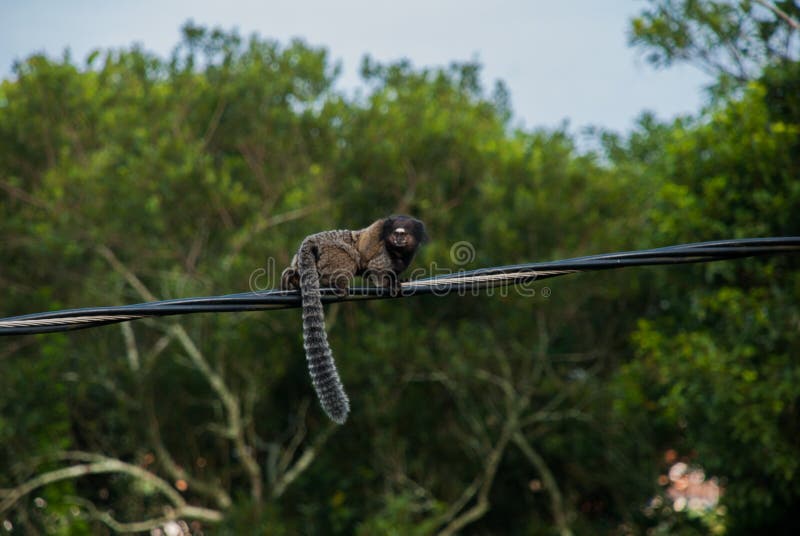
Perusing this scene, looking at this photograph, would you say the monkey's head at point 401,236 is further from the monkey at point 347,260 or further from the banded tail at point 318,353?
the banded tail at point 318,353

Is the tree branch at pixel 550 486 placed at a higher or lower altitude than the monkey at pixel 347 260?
lower

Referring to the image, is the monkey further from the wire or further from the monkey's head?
the wire

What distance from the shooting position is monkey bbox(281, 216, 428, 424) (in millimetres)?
5637

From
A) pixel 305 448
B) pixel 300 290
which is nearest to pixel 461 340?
pixel 305 448

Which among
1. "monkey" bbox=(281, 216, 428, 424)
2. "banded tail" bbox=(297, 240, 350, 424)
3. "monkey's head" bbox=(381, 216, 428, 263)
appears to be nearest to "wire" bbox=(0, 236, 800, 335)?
"banded tail" bbox=(297, 240, 350, 424)

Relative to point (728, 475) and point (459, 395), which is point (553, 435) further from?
point (728, 475)

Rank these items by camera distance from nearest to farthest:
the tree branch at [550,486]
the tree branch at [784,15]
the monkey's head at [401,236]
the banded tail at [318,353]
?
the banded tail at [318,353]
the monkey's head at [401,236]
the tree branch at [784,15]
the tree branch at [550,486]

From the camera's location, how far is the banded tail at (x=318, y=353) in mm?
5273

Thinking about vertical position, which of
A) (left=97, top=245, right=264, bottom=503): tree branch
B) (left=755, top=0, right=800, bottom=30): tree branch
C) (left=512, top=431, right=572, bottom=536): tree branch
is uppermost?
(left=755, top=0, right=800, bottom=30): tree branch

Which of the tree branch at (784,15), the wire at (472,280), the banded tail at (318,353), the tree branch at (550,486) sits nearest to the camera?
the wire at (472,280)

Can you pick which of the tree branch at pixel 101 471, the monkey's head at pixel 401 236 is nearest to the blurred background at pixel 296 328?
the tree branch at pixel 101 471

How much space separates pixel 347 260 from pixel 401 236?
1.31ft

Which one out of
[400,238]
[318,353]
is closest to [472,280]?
[318,353]

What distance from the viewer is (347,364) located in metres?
18.5
